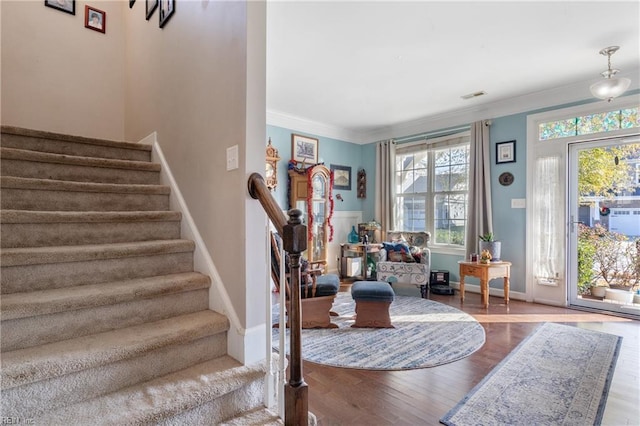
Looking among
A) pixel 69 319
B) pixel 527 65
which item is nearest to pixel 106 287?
pixel 69 319

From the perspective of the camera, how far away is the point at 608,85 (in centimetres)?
296

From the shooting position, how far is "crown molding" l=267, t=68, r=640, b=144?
12.4ft

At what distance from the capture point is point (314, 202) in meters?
4.94

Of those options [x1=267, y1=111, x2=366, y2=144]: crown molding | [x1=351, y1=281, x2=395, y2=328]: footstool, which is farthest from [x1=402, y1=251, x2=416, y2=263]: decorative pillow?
[x1=267, y1=111, x2=366, y2=144]: crown molding

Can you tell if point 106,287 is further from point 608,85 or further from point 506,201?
point 506,201

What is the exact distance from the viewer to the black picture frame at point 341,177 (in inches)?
227

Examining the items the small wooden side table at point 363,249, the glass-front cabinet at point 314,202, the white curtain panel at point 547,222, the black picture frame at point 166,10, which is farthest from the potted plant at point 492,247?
the black picture frame at point 166,10

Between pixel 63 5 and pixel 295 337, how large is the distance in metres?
3.72

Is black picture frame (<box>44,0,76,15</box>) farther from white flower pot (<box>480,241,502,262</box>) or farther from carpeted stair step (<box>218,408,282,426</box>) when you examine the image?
white flower pot (<box>480,241,502,262</box>)

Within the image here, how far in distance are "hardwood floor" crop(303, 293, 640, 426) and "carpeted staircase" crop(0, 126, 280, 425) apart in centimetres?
73

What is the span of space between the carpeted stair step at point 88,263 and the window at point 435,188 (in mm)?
4250

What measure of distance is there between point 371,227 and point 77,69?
14.6 ft

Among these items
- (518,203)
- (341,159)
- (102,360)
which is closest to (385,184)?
(341,159)

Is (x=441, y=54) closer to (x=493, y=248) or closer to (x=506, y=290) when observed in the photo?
(x=493, y=248)
